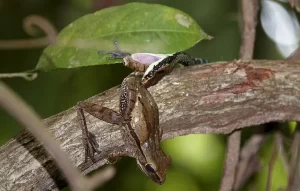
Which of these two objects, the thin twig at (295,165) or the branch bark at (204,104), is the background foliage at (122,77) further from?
the branch bark at (204,104)

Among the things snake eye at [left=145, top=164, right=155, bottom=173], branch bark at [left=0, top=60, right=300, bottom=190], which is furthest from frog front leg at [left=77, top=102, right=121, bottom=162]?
snake eye at [left=145, top=164, right=155, bottom=173]

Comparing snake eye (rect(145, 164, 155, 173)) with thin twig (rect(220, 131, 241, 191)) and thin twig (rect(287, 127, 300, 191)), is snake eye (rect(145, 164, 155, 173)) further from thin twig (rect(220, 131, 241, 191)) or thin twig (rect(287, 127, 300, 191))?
thin twig (rect(287, 127, 300, 191))

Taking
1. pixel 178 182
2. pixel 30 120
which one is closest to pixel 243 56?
pixel 178 182

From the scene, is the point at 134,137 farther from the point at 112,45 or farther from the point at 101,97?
the point at 112,45

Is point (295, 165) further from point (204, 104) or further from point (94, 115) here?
point (94, 115)

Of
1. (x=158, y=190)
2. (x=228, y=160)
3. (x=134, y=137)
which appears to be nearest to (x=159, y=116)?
(x=134, y=137)

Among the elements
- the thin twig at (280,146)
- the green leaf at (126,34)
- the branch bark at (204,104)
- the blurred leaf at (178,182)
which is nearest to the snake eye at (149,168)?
the branch bark at (204,104)

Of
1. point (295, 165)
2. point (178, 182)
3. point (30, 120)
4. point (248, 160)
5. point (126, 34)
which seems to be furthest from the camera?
point (178, 182)
